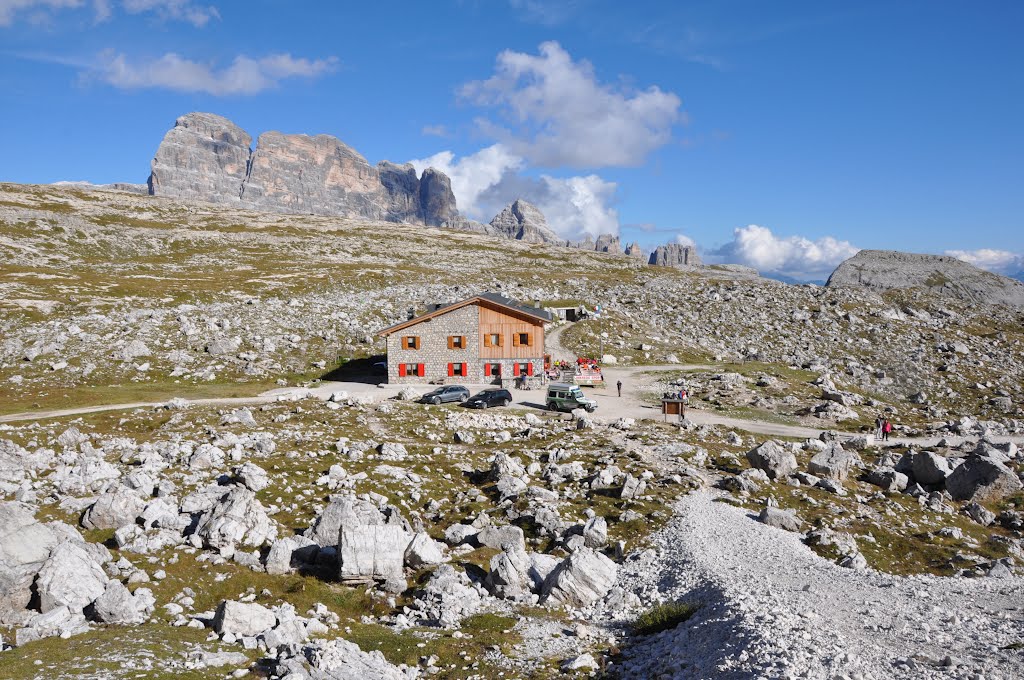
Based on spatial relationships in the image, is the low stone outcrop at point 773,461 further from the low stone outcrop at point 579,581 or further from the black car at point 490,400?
the black car at point 490,400

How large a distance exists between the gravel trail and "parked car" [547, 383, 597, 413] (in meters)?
28.3

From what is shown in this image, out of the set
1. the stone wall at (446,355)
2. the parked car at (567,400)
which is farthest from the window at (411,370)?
the parked car at (567,400)

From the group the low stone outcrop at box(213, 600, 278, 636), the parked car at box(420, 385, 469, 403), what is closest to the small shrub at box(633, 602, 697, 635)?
the low stone outcrop at box(213, 600, 278, 636)

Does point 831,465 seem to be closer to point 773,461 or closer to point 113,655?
point 773,461

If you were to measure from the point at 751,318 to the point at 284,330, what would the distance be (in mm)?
72408

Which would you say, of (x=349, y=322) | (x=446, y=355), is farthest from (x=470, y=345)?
(x=349, y=322)

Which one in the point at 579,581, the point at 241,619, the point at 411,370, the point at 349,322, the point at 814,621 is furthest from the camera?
the point at 349,322

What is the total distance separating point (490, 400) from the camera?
53.7 metres

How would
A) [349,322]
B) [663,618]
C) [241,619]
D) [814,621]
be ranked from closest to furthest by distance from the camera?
[241,619], [814,621], [663,618], [349,322]

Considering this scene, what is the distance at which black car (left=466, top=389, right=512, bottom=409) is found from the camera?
175 ft

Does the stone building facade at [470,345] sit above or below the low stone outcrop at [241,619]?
above

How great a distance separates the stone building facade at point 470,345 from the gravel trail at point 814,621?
41141 millimetres

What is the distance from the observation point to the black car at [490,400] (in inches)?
2099

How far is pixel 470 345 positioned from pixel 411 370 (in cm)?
698
